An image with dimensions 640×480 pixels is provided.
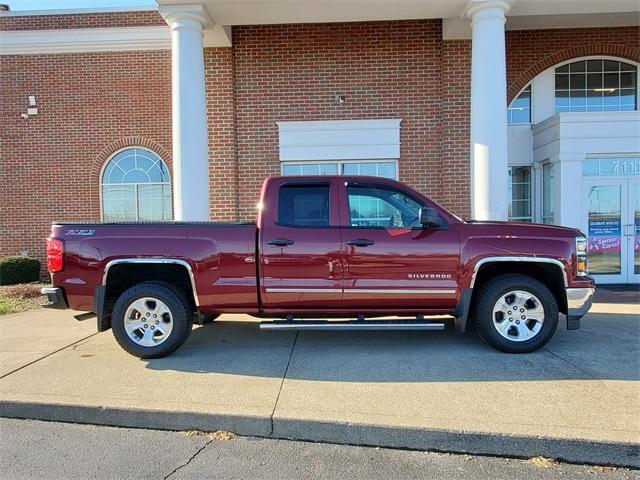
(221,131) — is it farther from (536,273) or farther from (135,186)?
(536,273)

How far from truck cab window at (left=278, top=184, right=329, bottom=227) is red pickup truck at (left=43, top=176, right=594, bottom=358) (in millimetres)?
25

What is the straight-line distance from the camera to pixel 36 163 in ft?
37.1

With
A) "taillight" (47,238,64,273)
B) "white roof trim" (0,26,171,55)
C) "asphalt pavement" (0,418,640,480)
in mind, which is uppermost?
"white roof trim" (0,26,171,55)

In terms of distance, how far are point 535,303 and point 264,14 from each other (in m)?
6.58

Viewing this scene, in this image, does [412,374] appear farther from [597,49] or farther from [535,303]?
[597,49]

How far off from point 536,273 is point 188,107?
5.87 meters

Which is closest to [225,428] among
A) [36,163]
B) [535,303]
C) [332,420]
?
[332,420]

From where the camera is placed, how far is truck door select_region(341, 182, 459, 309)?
17.6ft

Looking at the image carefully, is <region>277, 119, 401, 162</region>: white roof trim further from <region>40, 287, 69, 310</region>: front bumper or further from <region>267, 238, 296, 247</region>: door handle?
<region>40, 287, 69, 310</region>: front bumper

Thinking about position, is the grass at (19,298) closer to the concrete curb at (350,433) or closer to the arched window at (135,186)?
the arched window at (135,186)

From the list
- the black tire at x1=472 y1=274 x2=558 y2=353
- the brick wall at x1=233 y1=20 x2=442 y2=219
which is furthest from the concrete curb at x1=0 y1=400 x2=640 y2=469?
the brick wall at x1=233 y1=20 x2=442 y2=219

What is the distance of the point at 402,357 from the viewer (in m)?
5.45

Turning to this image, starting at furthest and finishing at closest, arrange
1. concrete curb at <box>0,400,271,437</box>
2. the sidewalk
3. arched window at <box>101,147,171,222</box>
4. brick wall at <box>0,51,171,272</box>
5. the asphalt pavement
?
arched window at <box>101,147,171,222</box> < brick wall at <box>0,51,171,272</box> < concrete curb at <box>0,400,271,437</box> < the sidewalk < the asphalt pavement

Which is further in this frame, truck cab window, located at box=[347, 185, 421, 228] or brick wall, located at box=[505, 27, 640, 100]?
brick wall, located at box=[505, 27, 640, 100]
